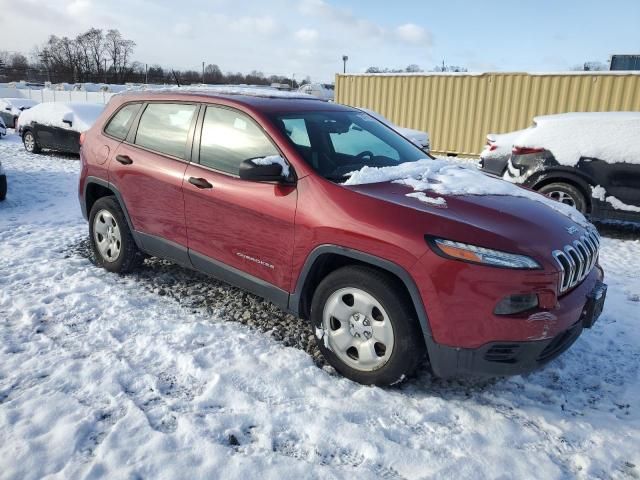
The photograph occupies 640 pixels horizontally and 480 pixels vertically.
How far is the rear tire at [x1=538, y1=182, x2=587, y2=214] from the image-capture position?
6574 mm

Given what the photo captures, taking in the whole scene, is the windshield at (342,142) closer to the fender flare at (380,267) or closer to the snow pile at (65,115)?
the fender flare at (380,267)

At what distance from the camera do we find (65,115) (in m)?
12.8

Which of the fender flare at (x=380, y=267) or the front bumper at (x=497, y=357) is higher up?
the fender flare at (x=380, y=267)

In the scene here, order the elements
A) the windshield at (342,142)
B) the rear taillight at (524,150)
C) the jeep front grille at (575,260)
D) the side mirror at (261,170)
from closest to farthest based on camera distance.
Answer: the jeep front grille at (575,260)
the side mirror at (261,170)
the windshield at (342,142)
the rear taillight at (524,150)

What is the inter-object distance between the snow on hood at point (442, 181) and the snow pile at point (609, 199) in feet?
11.4

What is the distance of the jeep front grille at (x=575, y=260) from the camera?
2723 mm

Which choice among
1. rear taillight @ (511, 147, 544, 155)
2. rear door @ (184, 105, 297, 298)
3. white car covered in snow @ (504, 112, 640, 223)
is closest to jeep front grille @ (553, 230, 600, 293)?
rear door @ (184, 105, 297, 298)

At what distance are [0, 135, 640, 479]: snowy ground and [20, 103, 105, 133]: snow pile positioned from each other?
960cm

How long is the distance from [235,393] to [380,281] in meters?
1.05

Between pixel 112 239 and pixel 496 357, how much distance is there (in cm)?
359

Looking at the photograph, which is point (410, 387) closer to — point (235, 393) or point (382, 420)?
point (382, 420)

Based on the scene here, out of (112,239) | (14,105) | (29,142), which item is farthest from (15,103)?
(112,239)

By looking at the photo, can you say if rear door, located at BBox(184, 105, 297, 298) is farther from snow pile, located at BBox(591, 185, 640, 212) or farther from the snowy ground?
snow pile, located at BBox(591, 185, 640, 212)

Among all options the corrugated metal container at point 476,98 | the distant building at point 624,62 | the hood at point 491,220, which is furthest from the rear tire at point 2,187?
the distant building at point 624,62
